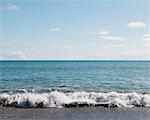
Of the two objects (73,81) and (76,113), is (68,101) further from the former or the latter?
(73,81)

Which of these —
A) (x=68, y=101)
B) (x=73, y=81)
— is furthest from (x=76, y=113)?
(x=73, y=81)

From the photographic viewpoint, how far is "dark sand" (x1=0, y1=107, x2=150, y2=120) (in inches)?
267

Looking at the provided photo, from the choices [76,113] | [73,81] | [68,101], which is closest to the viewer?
[76,113]

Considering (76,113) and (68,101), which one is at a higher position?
(68,101)

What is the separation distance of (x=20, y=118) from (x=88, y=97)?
3.01m

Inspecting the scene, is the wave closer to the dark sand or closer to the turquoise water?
the dark sand

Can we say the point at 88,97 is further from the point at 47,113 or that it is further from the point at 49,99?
the point at 47,113

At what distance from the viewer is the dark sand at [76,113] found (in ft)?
22.2

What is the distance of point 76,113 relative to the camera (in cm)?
725

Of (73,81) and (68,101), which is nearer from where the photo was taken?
(68,101)

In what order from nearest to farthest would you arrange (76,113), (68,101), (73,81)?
1. (76,113)
2. (68,101)
3. (73,81)

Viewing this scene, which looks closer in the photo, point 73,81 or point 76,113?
point 76,113

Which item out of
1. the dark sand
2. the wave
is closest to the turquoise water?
the wave

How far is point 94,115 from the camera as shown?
23.1ft
